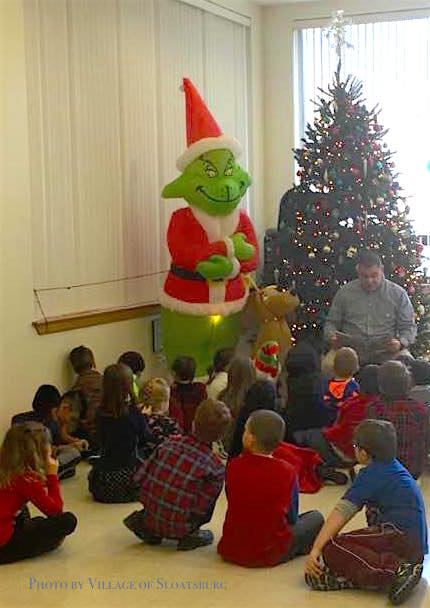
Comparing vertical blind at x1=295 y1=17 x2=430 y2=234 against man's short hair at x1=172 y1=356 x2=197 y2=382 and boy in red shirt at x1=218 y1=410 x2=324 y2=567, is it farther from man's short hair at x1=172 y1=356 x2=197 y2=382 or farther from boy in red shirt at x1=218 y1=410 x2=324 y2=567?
boy in red shirt at x1=218 y1=410 x2=324 y2=567

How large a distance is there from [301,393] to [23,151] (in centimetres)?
214

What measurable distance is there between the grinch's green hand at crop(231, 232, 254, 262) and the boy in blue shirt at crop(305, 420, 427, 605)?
3.19 meters

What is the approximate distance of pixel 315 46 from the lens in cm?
844

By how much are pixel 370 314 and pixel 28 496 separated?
128 inches

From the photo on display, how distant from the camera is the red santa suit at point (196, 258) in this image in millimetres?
6582

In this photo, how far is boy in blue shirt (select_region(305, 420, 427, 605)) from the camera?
357 centimetres

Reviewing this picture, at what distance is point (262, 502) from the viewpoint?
383cm

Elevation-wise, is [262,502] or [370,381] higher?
[370,381]

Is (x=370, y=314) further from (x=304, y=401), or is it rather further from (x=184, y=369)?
(x=184, y=369)

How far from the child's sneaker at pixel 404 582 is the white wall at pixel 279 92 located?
5353mm

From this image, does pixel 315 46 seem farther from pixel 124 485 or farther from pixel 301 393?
pixel 124 485

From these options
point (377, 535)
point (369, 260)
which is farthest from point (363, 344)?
point (377, 535)

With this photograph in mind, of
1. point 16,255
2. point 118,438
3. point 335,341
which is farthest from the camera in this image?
point 335,341

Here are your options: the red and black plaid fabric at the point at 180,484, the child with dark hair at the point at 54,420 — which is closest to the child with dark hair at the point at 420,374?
the red and black plaid fabric at the point at 180,484
